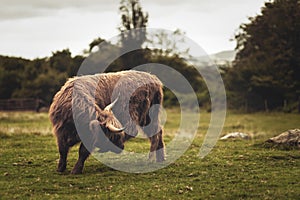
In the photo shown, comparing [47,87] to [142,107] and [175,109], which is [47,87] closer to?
[175,109]

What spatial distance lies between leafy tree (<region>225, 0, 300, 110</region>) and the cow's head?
30827 millimetres

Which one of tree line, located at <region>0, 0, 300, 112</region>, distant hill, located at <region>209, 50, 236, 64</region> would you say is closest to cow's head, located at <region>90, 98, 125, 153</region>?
tree line, located at <region>0, 0, 300, 112</region>

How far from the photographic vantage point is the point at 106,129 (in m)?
9.47

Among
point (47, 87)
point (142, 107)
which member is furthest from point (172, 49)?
point (142, 107)

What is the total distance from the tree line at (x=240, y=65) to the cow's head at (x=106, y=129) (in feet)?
87.8

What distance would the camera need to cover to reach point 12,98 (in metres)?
46.7

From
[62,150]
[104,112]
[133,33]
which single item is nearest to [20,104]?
[133,33]

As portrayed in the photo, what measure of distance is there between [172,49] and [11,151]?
41.7 m

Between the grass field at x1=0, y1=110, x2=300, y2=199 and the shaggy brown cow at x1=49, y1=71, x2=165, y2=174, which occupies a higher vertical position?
the shaggy brown cow at x1=49, y1=71, x2=165, y2=174

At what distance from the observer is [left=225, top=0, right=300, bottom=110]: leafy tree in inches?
1540

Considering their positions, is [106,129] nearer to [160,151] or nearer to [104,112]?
[104,112]

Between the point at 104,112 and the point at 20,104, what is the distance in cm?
3553

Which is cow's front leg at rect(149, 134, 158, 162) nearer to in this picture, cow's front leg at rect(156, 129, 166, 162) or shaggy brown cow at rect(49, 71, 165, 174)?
shaggy brown cow at rect(49, 71, 165, 174)

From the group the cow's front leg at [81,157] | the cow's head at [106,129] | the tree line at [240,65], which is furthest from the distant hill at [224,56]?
the cow's head at [106,129]
